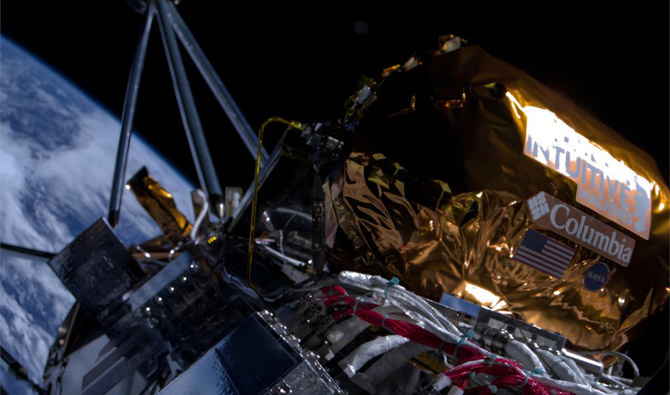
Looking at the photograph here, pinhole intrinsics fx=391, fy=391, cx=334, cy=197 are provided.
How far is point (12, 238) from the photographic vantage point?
2.73 metres

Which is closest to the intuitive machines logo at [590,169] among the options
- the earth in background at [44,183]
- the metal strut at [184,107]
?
the metal strut at [184,107]

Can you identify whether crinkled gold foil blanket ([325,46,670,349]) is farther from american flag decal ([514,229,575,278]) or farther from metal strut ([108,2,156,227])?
metal strut ([108,2,156,227])

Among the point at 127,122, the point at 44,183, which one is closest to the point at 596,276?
the point at 127,122

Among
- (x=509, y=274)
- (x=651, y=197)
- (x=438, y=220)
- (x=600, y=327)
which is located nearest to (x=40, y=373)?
(x=438, y=220)

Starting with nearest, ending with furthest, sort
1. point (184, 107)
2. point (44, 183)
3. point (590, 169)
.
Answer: point (590, 169) < point (184, 107) < point (44, 183)

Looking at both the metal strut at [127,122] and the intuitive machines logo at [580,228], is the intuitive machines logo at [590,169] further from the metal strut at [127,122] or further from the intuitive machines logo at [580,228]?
the metal strut at [127,122]

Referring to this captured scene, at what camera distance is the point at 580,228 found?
3.51 ft

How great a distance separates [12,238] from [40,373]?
5.94 ft

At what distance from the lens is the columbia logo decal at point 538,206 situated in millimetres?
1021

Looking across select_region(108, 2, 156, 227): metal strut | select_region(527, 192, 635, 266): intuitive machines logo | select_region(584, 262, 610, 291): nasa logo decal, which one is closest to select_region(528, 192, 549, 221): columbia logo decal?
select_region(527, 192, 635, 266): intuitive machines logo

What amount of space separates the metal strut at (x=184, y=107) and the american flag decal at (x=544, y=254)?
1335mm

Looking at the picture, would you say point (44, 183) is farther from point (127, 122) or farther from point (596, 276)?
point (596, 276)

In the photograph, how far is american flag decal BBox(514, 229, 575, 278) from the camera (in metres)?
1.03

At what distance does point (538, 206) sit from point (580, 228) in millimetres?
156
